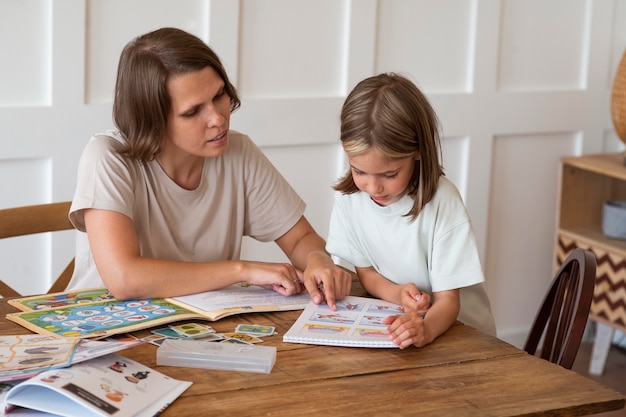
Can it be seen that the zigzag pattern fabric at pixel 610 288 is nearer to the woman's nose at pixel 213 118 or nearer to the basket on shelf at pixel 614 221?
the basket on shelf at pixel 614 221

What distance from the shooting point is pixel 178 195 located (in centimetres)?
204

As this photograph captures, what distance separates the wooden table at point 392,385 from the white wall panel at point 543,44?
1.99 metres

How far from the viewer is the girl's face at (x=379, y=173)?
176 centimetres

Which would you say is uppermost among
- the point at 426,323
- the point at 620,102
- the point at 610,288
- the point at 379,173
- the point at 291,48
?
the point at 291,48

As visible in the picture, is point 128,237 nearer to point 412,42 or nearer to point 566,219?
point 412,42

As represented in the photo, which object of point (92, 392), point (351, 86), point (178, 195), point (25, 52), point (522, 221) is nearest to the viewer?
point (92, 392)

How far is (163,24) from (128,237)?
1.03 meters

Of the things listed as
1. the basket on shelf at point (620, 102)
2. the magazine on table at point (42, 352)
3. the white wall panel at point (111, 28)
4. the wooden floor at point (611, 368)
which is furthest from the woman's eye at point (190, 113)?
the wooden floor at point (611, 368)

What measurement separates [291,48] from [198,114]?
3.53 ft

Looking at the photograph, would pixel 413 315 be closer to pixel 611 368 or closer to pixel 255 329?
pixel 255 329

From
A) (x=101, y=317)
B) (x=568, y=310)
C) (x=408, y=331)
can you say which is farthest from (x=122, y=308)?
(x=568, y=310)

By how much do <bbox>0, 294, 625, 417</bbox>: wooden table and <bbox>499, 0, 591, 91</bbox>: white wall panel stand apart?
199 centimetres

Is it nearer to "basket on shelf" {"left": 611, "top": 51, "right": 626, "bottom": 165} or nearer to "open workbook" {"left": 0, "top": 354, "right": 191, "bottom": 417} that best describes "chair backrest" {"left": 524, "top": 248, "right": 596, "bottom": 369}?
"open workbook" {"left": 0, "top": 354, "right": 191, "bottom": 417}

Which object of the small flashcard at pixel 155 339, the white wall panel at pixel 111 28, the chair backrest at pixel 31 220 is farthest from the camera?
the white wall panel at pixel 111 28
